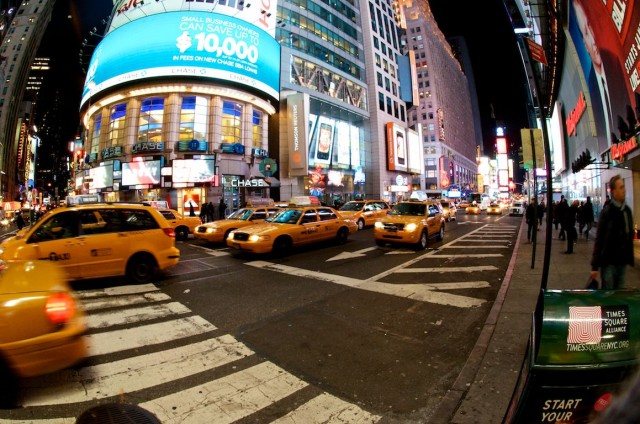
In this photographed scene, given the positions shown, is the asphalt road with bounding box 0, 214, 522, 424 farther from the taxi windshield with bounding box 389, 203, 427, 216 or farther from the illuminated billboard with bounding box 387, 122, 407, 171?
the illuminated billboard with bounding box 387, 122, 407, 171

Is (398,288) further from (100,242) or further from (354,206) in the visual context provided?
(354,206)

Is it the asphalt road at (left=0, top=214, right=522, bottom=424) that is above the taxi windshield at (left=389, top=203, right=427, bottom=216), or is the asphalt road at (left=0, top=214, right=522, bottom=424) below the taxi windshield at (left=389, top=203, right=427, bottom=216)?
below

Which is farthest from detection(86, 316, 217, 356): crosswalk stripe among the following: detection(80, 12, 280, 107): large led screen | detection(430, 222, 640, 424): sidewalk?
detection(80, 12, 280, 107): large led screen

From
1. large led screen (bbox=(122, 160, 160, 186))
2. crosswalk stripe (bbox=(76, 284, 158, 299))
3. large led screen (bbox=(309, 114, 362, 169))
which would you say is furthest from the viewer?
large led screen (bbox=(309, 114, 362, 169))

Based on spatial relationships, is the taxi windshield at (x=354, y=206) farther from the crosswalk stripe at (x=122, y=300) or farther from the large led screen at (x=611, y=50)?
the crosswalk stripe at (x=122, y=300)

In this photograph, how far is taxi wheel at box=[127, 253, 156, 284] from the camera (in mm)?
7679

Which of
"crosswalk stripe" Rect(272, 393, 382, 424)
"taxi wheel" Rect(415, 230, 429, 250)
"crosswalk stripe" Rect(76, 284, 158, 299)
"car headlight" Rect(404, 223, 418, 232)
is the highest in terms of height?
"car headlight" Rect(404, 223, 418, 232)

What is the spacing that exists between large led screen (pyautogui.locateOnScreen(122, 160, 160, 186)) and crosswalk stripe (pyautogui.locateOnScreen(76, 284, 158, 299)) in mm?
25392

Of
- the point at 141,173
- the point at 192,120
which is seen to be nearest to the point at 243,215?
the point at 141,173

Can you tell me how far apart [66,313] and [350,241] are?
38.7ft

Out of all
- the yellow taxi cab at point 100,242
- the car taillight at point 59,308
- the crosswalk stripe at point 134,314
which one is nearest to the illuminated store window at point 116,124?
the yellow taxi cab at point 100,242

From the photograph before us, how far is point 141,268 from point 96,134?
3624cm

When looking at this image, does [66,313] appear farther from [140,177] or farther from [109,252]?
[140,177]

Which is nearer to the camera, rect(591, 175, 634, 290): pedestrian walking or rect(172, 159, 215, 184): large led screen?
rect(591, 175, 634, 290): pedestrian walking
